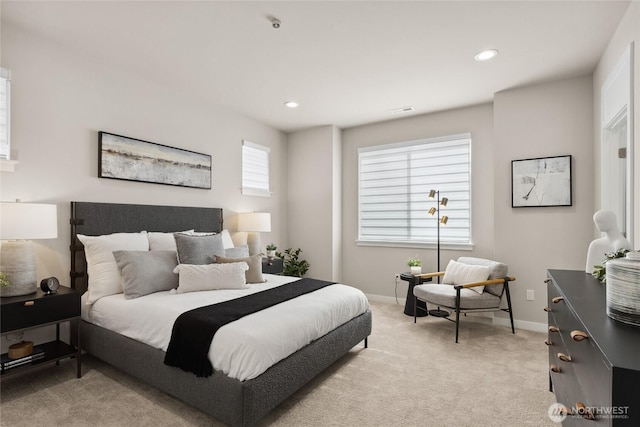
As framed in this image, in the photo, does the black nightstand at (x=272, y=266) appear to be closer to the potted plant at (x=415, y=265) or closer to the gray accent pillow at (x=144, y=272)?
the gray accent pillow at (x=144, y=272)

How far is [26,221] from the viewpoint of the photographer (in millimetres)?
2234

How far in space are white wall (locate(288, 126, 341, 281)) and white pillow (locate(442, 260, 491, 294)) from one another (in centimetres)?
182

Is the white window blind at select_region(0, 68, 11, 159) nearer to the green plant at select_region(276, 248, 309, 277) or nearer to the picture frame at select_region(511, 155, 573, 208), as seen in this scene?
the green plant at select_region(276, 248, 309, 277)

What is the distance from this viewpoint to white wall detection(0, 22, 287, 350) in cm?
260

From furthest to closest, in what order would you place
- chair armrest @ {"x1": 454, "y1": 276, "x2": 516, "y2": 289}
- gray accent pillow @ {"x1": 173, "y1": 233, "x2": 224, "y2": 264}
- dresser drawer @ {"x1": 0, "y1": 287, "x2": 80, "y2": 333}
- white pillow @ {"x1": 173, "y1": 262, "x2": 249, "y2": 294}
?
chair armrest @ {"x1": 454, "y1": 276, "x2": 516, "y2": 289} → gray accent pillow @ {"x1": 173, "y1": 233, "x2": 224, "y2": 264} → white pillow @ {"x1": 173, "y1": 262, "x2": 249, "y2": 294} → dresser drawer @ {"x1": 0, "y1": 287, "x2": 80, "y2": 333}

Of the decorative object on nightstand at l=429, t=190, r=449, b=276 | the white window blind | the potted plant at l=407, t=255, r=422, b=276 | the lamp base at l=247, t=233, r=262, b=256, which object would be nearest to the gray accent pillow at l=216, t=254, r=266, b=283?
the lamp base at l=247, t=233, r=262, b=256

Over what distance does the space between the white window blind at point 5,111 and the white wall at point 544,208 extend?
466 centimetres

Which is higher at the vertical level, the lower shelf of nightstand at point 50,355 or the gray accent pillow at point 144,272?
the gray accent pillow at point 144,272

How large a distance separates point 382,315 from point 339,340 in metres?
1.74

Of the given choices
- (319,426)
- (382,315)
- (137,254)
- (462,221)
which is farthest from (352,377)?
(462,221)

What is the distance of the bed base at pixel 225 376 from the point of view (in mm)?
1778

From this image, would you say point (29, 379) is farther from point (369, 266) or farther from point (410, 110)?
point (410, 110)

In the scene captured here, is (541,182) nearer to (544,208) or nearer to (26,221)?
(544,208)

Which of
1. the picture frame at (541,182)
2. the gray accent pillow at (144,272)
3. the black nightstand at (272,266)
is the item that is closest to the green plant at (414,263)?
the picture frame at (541,182)
